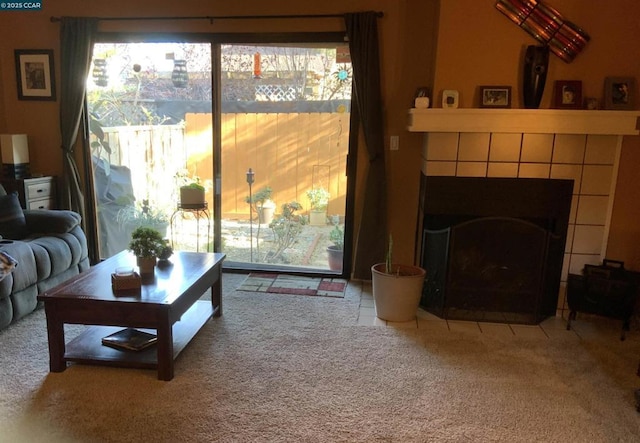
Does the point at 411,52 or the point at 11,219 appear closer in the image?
the point at 11,219

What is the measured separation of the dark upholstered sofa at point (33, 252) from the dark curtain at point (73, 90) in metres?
0.62

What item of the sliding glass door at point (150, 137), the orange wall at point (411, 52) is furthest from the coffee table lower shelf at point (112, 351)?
the orange wall at point (411, 52)

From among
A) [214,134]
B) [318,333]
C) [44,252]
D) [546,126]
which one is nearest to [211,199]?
[214,134]

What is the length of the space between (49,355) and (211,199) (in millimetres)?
2012

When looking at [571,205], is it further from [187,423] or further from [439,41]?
[187,423]

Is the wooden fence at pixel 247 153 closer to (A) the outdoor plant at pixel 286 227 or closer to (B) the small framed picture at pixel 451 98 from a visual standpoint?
(A) the outdoor plant at pixel 286 227

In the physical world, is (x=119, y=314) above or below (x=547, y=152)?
below

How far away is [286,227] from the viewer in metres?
4.21

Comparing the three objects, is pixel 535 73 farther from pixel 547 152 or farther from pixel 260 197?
pixel 260 197

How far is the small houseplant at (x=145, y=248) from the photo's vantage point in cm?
262

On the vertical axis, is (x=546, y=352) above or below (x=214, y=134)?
below

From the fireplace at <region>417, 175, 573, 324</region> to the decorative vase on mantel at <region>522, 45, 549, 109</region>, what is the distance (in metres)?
0.53

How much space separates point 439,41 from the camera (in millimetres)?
3129

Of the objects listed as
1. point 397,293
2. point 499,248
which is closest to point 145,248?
point 397,293
